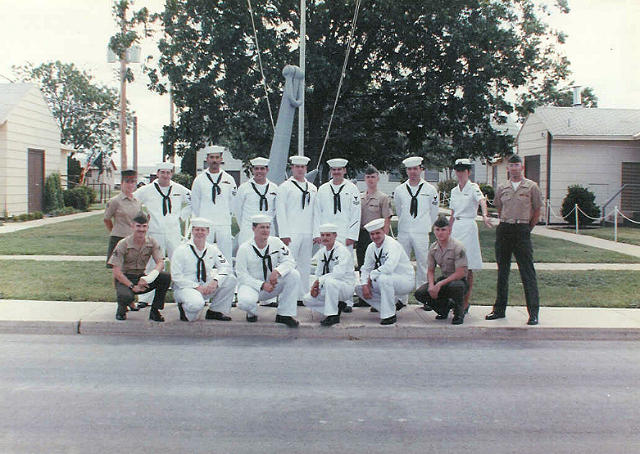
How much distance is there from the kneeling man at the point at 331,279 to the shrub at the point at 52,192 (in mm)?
21835

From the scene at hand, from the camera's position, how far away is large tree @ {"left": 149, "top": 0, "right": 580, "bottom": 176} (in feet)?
65.0

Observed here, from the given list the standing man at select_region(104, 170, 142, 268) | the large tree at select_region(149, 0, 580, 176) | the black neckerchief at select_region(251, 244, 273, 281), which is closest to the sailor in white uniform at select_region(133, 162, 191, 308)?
the standing man at select_region(104, 170, 142, 268)

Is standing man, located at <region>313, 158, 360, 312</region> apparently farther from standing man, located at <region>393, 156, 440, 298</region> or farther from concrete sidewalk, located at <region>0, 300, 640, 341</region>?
concrete sidewalk, located at <region>0, 300, 640, 341</region>

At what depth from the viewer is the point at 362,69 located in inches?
823

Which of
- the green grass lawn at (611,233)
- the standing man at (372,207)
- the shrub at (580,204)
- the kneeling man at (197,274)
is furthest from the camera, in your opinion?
the shrub at (580,204)

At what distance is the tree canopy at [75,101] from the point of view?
55.9 m

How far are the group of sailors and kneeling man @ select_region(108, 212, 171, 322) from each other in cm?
1

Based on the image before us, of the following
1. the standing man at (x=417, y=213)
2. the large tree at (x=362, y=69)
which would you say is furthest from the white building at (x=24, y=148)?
the standing man at (x=417, y=213)

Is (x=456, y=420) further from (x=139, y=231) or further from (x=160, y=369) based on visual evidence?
(x=139, y=231)

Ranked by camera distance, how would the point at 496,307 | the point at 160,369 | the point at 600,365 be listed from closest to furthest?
the point at 160,369 → the point at 600,365 → the point at 496,307

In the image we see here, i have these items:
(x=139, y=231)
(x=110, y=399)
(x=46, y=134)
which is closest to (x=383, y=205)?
(x=139, y=231)

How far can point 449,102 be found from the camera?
69.5 ft

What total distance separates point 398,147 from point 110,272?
40.9 feet

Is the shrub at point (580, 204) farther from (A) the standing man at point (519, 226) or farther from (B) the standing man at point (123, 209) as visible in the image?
(B) the standing man at point (123, 209)
